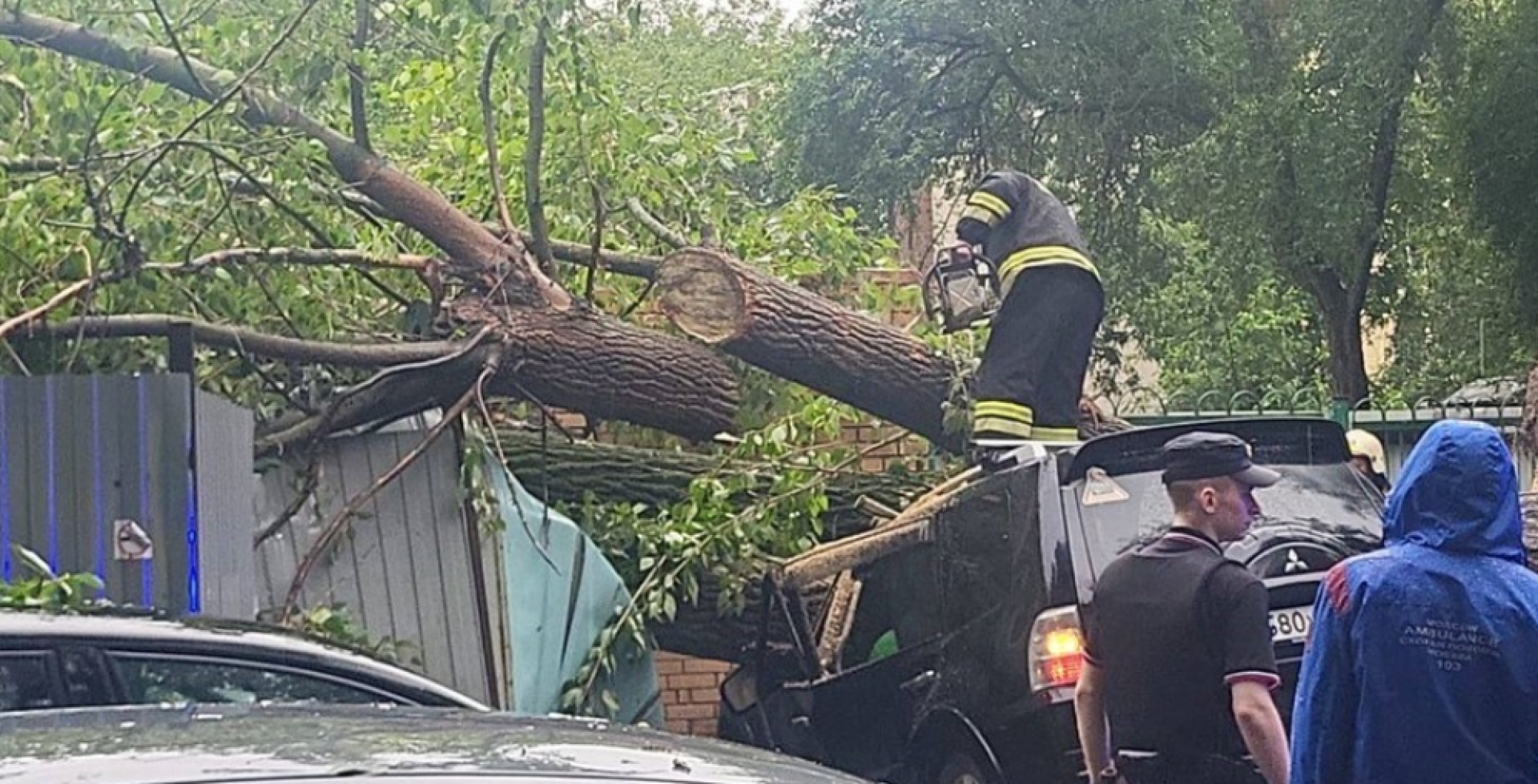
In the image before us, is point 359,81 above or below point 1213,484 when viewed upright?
above

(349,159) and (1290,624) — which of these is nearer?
(1290,624)

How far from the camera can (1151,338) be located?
2180 cm

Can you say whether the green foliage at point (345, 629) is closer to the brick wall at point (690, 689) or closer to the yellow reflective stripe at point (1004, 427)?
the yellow reflective stripe at point (1004, 427)

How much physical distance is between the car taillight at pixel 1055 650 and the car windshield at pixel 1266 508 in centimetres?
19

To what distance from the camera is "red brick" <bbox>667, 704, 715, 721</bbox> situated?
10.9 metres

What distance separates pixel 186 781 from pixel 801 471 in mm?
6485

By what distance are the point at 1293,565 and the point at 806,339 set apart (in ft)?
8.99

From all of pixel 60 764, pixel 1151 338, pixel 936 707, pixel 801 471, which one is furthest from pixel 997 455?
pixel 1151 338

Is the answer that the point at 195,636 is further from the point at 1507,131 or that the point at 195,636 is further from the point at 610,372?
the point at 1507,131

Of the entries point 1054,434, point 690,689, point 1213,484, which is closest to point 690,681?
point 690,689

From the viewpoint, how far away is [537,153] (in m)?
7.91

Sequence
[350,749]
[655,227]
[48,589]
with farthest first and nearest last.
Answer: [655,227] → [48,589] → [350,749]

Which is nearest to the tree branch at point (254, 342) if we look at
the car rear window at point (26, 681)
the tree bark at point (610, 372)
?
the tree bark at point (610, 372)

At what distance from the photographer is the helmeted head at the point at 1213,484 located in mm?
5070
